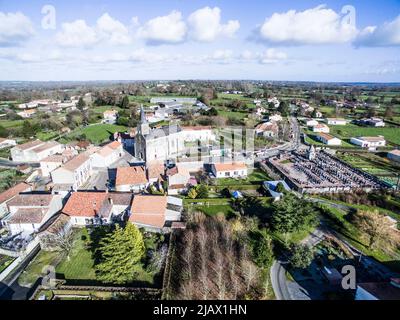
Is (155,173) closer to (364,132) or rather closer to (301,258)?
(301,258)

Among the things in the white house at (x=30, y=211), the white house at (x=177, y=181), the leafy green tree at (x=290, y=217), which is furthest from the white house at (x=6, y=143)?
the leafy green tree at (x=290, y=217)

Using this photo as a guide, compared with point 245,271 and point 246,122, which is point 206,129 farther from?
point 245,271

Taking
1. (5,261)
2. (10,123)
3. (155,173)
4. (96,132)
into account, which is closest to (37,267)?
(5,261)

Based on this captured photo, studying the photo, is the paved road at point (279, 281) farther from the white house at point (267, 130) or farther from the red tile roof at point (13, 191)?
the white house at point (267, 130)

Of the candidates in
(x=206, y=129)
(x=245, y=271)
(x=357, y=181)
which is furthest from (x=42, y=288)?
(x=206, y=129)

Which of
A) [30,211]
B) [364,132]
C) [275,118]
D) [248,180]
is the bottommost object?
[248,180]

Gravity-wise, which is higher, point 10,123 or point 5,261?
point 10,123

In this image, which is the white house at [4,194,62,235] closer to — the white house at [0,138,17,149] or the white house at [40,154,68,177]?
the white house at [40,154,68,177]
